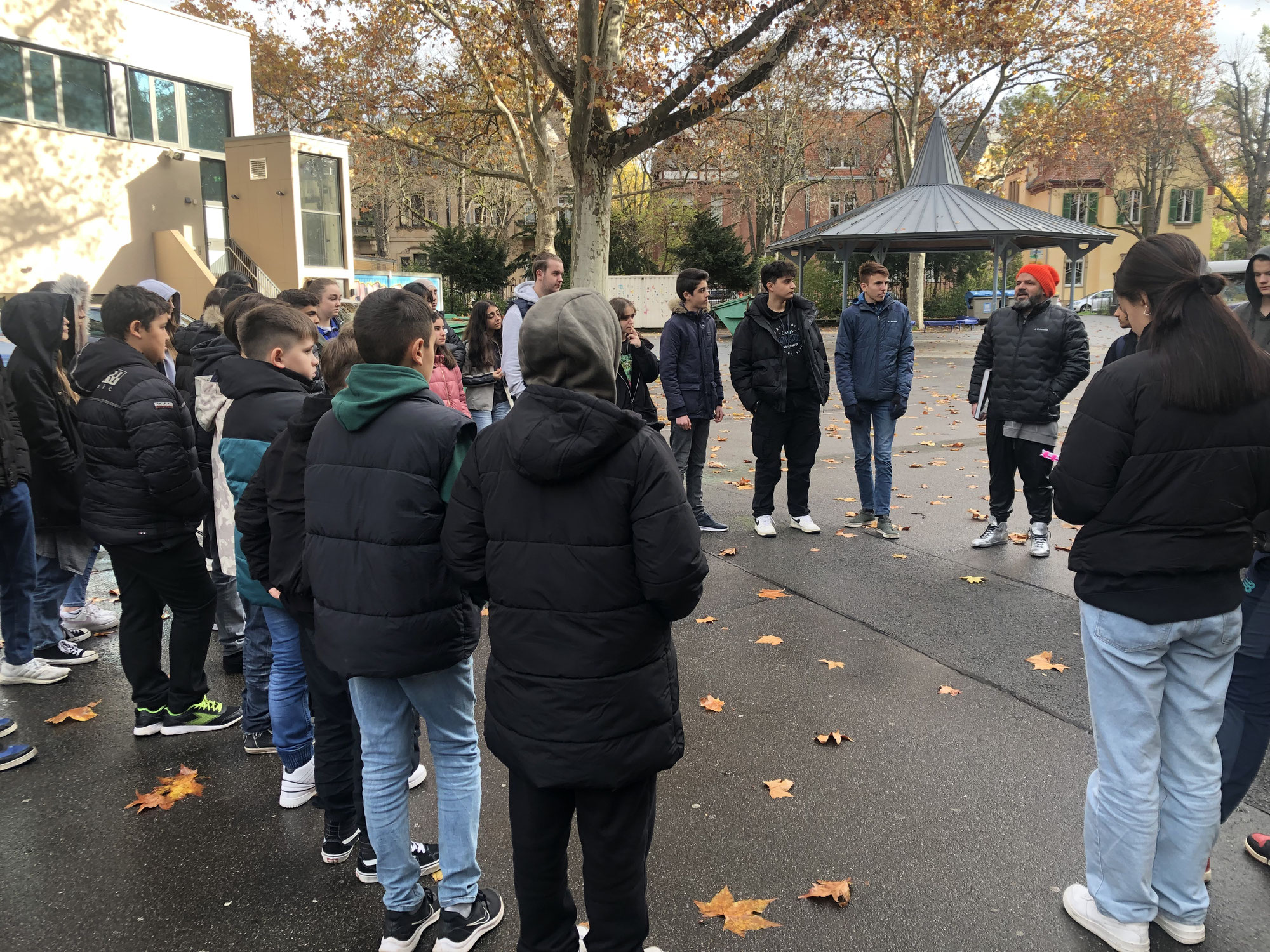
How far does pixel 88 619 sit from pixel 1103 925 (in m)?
5.43

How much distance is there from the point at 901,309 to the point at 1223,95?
43.0m

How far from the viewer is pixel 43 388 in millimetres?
4484

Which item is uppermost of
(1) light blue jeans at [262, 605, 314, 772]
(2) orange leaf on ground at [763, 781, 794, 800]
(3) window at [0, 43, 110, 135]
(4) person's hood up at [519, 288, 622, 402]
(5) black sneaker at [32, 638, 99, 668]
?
(3) window at [0, 43, 110, 135]

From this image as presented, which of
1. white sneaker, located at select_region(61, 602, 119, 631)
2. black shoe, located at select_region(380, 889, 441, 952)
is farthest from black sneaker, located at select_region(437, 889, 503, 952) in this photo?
white sneaker, located at select_region(61, 602, 119, 631)

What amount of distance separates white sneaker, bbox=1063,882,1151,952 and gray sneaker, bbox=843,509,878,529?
15.4 feet

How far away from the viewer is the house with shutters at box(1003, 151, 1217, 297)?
4619 cm

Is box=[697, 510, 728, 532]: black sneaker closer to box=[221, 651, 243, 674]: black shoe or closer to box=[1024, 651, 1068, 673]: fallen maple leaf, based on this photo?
box=[1024, 651, 1068, 673]: fallen maple leaf

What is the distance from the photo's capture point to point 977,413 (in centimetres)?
680

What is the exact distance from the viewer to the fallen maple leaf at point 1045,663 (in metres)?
4.54

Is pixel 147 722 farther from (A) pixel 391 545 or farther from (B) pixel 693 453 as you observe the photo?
(B) pixel 693 453

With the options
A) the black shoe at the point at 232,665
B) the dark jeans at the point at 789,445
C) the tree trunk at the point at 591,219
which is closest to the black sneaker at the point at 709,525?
the dark jeans at the point at 789,445

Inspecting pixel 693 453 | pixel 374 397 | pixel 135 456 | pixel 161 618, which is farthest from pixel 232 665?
pixel 693 453

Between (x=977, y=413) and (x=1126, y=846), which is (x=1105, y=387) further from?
(x=977, y=413)

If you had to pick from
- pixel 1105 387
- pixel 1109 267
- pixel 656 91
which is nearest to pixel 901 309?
pixel 1105 387
